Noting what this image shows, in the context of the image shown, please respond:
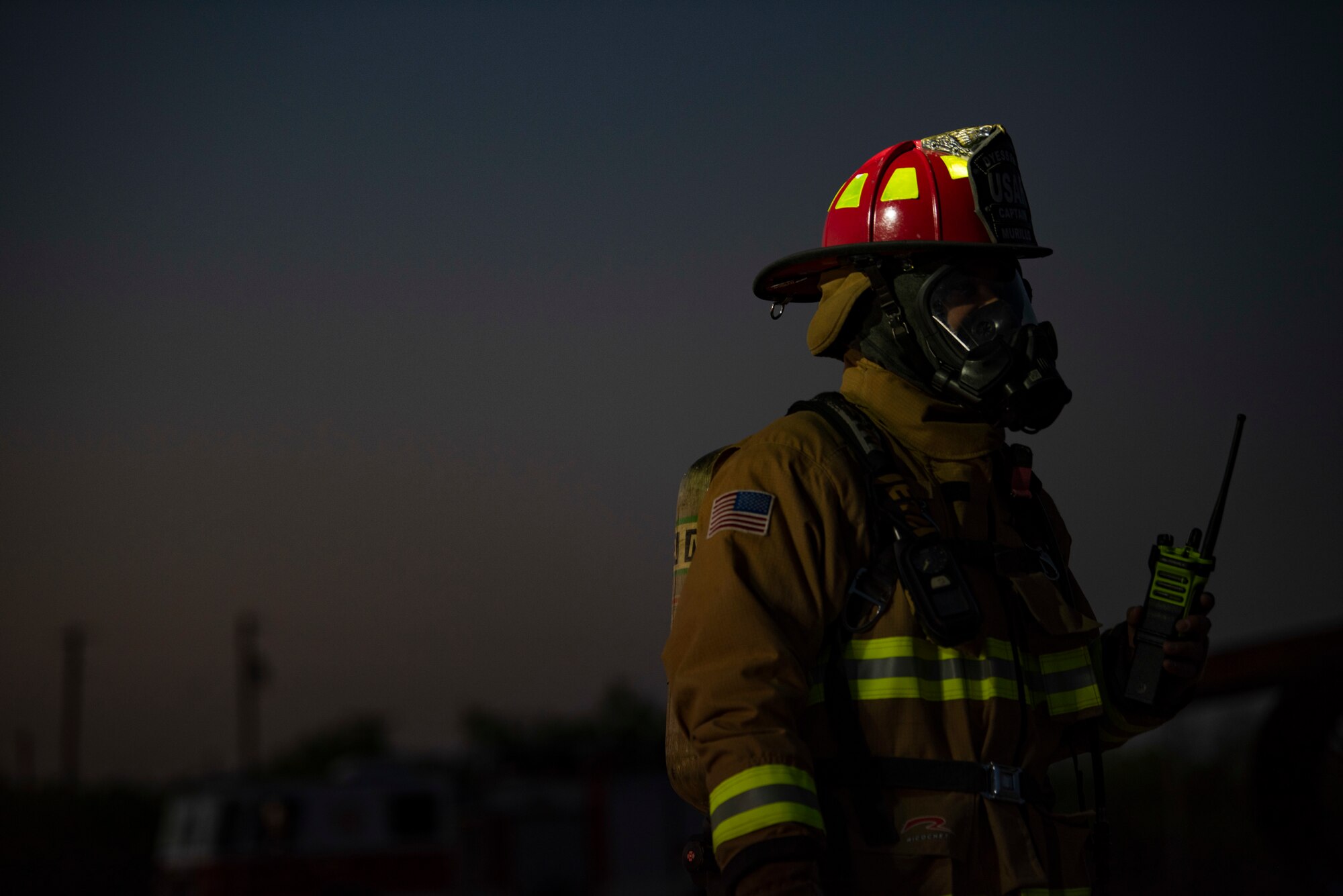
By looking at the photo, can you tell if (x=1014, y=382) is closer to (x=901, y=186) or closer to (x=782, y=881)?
(x=901, y=186)

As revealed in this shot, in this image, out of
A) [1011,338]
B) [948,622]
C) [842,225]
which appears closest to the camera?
[948,622]

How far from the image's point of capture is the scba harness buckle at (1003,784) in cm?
243

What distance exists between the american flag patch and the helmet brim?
2.42ft

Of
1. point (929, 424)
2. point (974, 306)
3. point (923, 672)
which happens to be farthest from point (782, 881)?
point (974, 306)

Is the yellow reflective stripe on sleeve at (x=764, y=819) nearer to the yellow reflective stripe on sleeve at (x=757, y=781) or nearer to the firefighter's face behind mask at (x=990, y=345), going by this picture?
the yellow reflective stripe on sleeve at (x=757, y=781)

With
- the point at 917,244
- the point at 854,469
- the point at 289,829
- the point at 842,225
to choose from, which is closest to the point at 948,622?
the point at 854,469

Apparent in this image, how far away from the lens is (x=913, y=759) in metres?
2.40

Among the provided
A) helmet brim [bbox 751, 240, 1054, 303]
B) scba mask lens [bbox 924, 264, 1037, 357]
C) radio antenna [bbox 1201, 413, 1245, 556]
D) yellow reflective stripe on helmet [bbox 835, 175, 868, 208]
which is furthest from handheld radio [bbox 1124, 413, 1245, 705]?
yellow reflective stripe on helmet [bbox 835, 175, 868, 208]

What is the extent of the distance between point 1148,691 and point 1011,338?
2.76 ft

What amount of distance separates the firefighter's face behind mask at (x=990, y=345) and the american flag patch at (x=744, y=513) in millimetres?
556

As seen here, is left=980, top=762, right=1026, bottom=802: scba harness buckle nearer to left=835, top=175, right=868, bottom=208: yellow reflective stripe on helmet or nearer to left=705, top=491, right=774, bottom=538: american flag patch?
left=705, top=491, right=774, bottom=538: american flag patch

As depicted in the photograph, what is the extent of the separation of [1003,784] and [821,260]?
1.31 metres

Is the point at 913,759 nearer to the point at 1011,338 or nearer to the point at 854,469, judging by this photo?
the point at 854,469

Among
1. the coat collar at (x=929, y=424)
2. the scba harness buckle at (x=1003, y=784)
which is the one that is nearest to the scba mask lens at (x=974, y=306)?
the coat collar at (x=929, y=424)
